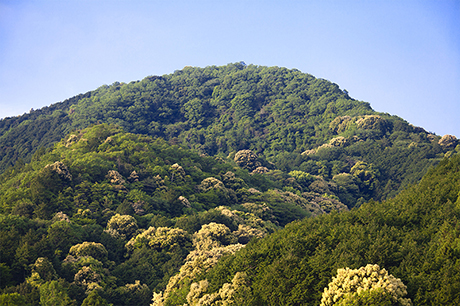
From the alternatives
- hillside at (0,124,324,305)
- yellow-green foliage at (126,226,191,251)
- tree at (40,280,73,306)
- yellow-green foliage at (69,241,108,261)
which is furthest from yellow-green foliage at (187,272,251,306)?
yellow-green foliage at (126,226,191,251)

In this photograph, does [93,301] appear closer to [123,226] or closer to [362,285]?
[362,285]

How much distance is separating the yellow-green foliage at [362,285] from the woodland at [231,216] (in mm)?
74

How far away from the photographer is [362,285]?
2373 centimetres

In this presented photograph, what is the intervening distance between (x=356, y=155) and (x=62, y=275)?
92.4 meters

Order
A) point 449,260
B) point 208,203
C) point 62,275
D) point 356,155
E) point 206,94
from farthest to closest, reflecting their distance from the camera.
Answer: point 206,94
point 356,155
point 208,203
point 62,275
point 449,260

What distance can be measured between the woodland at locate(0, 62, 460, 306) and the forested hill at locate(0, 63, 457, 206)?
0.61 meters

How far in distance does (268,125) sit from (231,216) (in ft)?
325

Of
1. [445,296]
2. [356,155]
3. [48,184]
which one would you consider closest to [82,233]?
[48,184]

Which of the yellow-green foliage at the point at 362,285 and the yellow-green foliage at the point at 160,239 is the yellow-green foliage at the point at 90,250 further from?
the yellow-green foliage at the point at 362,285

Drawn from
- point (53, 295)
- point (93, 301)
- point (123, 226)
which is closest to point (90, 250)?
point (123, 226)

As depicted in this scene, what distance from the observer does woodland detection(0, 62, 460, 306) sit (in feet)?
87.4

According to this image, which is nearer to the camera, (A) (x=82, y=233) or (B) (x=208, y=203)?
(A) (x=82, y=233)

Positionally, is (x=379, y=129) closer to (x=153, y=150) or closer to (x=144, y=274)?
(x=153, y=150)

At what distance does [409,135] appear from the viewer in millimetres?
122625
